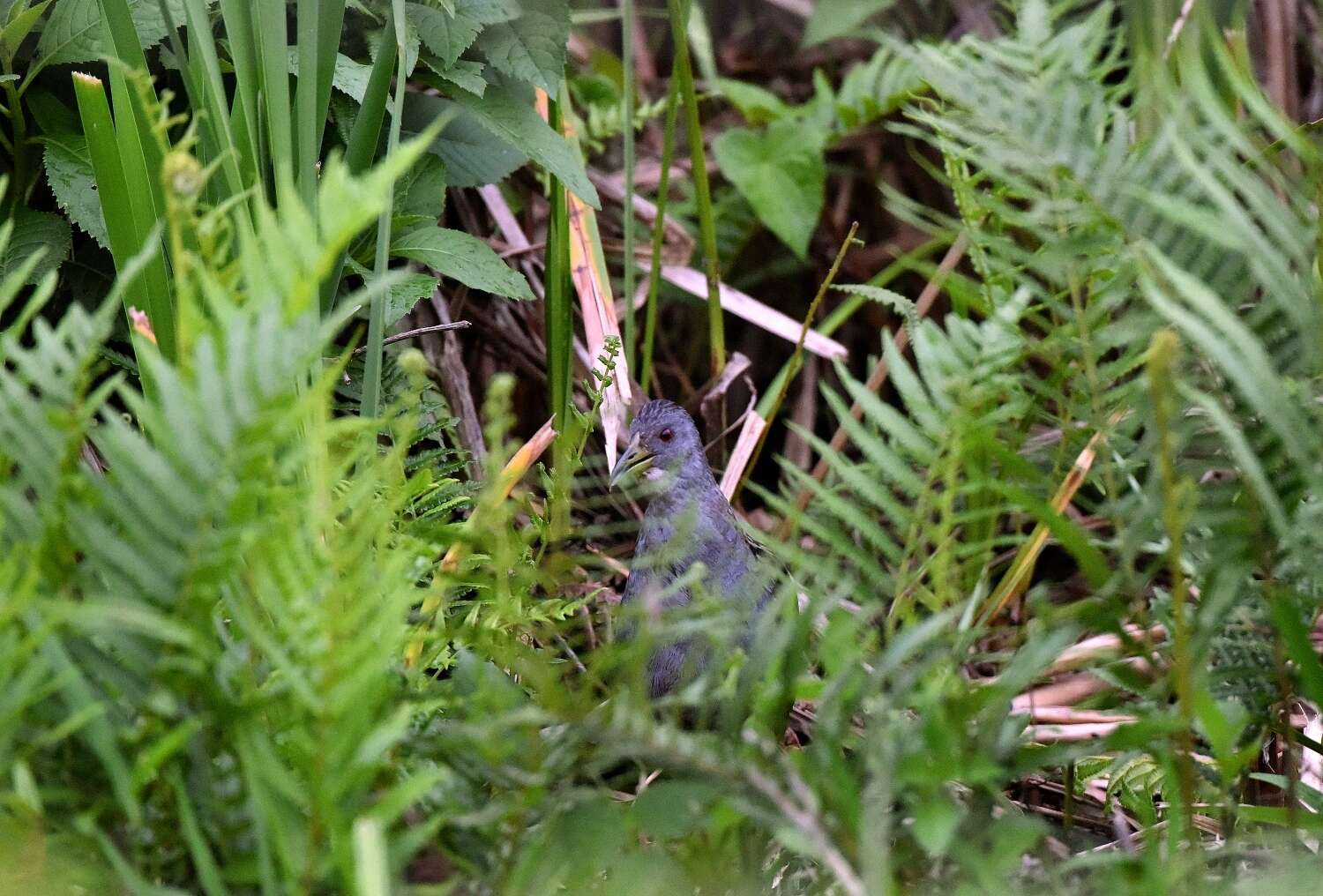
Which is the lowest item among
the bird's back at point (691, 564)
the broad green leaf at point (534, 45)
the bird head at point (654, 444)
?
the bird's back at point (691, 564)

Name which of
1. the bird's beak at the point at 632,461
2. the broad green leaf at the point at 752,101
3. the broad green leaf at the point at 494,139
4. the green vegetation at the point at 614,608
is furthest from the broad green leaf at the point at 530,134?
the broad green leaf at the point at 752,101

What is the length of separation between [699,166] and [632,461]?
1.82 feet

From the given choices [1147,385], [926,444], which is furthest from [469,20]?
[1147,385]

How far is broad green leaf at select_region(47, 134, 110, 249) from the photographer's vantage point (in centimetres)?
190

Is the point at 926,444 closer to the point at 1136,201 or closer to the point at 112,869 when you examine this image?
the point at 1136,201

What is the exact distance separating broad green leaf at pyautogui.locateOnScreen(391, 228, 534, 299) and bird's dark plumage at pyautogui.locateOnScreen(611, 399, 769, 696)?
39 centimetres

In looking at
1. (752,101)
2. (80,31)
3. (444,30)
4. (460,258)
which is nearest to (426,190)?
(460,258)

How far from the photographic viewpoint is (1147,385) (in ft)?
3.08

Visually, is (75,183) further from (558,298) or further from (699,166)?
(699,166)

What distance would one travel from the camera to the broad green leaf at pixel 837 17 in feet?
10.5

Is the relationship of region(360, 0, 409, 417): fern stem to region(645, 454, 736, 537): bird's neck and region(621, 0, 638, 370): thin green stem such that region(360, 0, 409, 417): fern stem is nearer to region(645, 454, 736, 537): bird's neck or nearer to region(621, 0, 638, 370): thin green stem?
region(621, 0, 638, 370): thin green stem

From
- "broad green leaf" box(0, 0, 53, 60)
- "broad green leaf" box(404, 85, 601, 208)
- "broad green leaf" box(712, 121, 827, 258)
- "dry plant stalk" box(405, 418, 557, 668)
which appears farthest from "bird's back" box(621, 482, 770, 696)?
"broad green leaf" box(0, 0, 53, 60)

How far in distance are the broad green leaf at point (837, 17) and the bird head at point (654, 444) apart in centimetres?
113

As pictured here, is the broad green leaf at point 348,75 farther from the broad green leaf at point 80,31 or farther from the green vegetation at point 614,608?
the green vegetation at point 614,608
